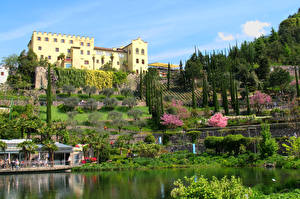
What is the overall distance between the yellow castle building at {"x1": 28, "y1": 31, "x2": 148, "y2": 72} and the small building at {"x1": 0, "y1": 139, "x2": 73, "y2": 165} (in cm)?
3889

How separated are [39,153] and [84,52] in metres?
43.1

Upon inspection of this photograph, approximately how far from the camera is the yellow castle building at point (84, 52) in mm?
70188

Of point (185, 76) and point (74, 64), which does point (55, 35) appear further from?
point (185, 76)

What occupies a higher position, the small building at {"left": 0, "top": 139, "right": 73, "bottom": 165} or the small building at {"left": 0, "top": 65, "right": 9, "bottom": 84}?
the small building at {"left": 0, "top": 65, "right": 9, "bottom": 84}

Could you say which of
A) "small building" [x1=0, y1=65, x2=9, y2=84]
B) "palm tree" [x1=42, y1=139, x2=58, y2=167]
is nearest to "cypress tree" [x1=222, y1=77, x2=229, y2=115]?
"palm tree" [x1=42, y1=139, x2=58, y2=167]

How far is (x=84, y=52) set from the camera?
7250 cm

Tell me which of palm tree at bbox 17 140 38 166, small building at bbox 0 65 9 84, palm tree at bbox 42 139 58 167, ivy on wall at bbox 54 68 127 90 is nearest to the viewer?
palm tree at bbox 17 140 38 166

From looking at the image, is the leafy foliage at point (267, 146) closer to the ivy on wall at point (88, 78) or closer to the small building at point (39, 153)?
the small building at point (39, 153)

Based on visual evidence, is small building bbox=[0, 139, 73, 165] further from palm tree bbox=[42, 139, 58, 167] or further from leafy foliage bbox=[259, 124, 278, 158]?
leafy foliage bbox=[259, 124, 278, 158]

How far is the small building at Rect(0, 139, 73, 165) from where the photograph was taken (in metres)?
32.1

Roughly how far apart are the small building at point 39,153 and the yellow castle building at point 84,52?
38891 millimetres

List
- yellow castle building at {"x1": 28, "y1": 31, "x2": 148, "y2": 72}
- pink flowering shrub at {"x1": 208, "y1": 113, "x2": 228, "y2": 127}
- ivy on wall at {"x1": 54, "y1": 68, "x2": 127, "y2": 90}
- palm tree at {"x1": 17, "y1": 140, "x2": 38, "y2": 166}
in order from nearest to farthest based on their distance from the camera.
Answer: palm tree at {"x1": 17, "y1": 140, "x2": 38, "y2": 166}, pink flowering shrub at {"x1": 208, "y1": 113, "x2": 228, "y2": 127}, ivy on wall at {"x1": 54, "y1": 68, "x2": 127, "y2": 90}, yellow castle building at {"x1": 28, "y1": 31, "x2": 148, "y2": 72}

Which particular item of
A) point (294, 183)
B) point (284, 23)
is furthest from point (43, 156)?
point (284, 23)

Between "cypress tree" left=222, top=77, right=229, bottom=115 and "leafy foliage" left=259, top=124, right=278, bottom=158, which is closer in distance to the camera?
"leafy foliage" left=259, top=124, right=278, bottom=158
